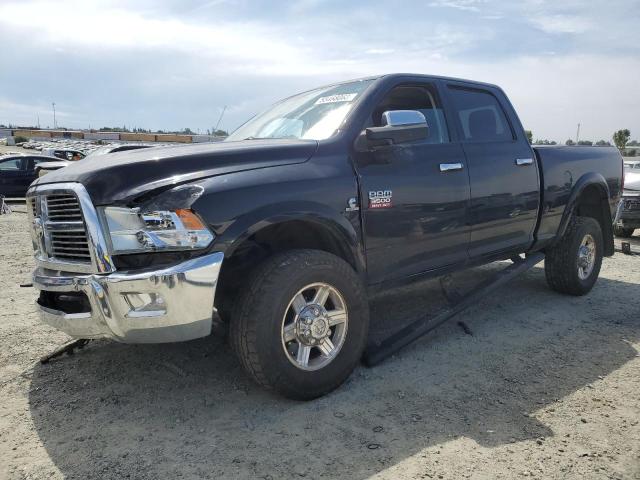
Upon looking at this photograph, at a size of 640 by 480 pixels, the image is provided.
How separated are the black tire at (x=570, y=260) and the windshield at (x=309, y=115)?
2826 mm

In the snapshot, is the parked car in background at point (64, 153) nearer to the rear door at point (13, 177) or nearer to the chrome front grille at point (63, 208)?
the rear door at point (13, 177)

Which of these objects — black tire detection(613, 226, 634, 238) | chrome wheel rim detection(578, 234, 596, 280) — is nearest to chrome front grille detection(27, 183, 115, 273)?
chrome wheel rim detection(578, 234, 596, 280)

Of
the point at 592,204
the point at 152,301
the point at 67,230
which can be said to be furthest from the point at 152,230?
the point at 592,204

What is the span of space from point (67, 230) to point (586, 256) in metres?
4.96

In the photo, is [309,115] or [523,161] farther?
[523,161]

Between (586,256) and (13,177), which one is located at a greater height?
(13,177)

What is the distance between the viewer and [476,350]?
391 centimetres

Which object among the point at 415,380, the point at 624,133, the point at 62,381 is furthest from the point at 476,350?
the point at 624,133

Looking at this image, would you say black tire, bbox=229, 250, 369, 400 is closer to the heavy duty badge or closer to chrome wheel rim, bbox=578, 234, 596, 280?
the heavy duty badge

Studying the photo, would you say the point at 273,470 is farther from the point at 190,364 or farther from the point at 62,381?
the point at 62,381

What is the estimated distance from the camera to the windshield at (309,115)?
3.61 metres

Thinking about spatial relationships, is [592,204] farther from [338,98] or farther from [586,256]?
[338,98]

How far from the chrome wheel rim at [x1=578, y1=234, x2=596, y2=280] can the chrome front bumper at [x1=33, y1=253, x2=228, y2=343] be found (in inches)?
166

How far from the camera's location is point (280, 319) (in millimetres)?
2898
